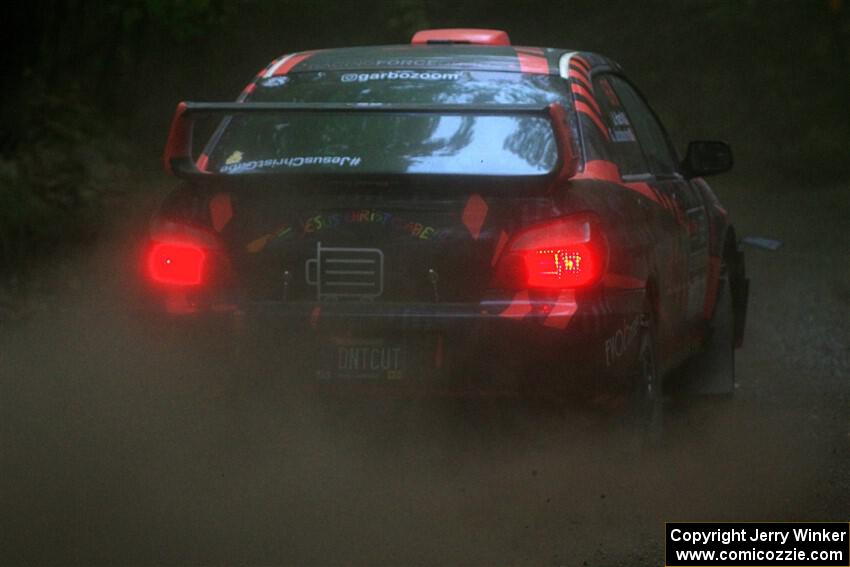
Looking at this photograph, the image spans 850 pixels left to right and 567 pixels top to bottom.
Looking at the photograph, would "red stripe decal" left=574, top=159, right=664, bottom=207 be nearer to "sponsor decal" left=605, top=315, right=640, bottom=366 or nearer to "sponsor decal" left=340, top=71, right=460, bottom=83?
"sponsor decal" left=605, top=315, right=640, bottom=366

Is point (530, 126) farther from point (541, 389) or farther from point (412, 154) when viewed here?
point (541, 389)

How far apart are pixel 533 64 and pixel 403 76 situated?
1.66ft

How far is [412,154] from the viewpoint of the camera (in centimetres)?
603

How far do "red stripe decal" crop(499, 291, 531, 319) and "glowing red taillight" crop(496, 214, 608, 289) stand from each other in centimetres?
5

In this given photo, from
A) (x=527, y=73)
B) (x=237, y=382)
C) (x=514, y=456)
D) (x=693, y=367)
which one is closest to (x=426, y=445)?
(x=514, y=456)

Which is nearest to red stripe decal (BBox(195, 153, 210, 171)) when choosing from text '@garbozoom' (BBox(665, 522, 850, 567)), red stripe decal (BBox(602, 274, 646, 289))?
red stripe decal (BBox(602, 274, 646, 289))

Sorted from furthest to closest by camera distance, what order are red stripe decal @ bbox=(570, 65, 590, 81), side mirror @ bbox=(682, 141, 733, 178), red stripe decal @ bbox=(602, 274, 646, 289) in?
side mirror @ bbox=(682, 141, 733, 178)
red stripe decal @ bbox=(570, 65, 590, 81)
red stripe decal @ bbox=(602, 274, 646, 289)

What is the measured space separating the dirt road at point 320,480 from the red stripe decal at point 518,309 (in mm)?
405

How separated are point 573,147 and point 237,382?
1348 millimetres

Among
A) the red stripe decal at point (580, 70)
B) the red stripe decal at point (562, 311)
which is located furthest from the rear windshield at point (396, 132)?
the red stripe decal at point (562, 311)

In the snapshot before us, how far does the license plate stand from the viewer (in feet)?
18.5

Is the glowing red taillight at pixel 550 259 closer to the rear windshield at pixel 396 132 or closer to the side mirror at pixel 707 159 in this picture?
the rear windshield at pixel 396 132

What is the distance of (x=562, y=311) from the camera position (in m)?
5.58

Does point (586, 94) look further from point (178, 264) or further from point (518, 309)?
point (178, 264)
